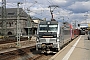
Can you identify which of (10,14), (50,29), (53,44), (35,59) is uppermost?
(10,14)

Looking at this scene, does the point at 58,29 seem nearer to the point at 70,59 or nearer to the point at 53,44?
the point at 53,44

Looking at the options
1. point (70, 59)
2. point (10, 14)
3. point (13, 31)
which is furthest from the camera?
point (10, 14)

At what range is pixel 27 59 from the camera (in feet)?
53.2

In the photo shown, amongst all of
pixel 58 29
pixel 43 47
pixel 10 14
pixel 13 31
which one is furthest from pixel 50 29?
pixel 10 14

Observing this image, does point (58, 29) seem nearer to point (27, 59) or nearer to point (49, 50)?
point (49, 50)

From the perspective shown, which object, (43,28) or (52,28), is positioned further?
(43,28)

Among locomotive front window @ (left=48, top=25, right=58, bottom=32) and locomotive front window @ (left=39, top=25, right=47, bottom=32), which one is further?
locomotive front window @ (left=39, top=25, right=47, bottom=32)

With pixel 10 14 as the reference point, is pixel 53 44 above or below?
below

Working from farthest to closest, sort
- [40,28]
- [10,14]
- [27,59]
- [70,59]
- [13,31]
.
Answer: [10,14], [13,31], [40,28], [27,59], [70,59]

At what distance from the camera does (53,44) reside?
58.0ft

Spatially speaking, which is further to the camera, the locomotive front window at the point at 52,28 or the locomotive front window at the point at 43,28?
the locomotive front window at the point at 43,28

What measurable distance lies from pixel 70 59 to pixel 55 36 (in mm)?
4145

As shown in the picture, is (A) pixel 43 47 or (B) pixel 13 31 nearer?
(A) pixel 43 47

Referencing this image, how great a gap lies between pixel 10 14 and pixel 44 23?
76.6 meters
